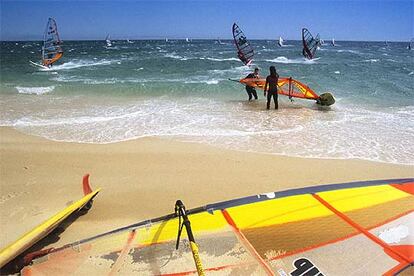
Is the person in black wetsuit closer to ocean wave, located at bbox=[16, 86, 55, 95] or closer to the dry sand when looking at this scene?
the dry sand

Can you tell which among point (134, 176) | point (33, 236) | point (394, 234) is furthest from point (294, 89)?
point (33, 236)

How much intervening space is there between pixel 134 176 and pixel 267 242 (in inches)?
111

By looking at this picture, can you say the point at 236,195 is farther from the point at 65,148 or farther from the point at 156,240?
the point at 65,148

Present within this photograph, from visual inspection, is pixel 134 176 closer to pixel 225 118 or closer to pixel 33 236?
pixel 33 236

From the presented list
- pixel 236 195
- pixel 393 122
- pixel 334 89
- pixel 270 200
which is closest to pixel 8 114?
pixel 236 195

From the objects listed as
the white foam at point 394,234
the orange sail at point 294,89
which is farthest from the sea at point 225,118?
the white foam at point 394,234

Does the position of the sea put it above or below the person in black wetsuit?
below

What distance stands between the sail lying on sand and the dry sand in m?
0.82

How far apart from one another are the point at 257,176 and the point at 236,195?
2.42 feet

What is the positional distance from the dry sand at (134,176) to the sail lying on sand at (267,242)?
32.5 inches

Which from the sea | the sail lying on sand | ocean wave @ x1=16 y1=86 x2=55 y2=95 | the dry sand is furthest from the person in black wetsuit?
ocean wave @ x1=16 y1=86 x2=55 y2=95

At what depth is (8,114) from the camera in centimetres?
958

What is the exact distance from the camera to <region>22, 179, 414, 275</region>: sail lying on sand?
9.05ft

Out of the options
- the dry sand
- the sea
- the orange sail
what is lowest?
the dry sand
